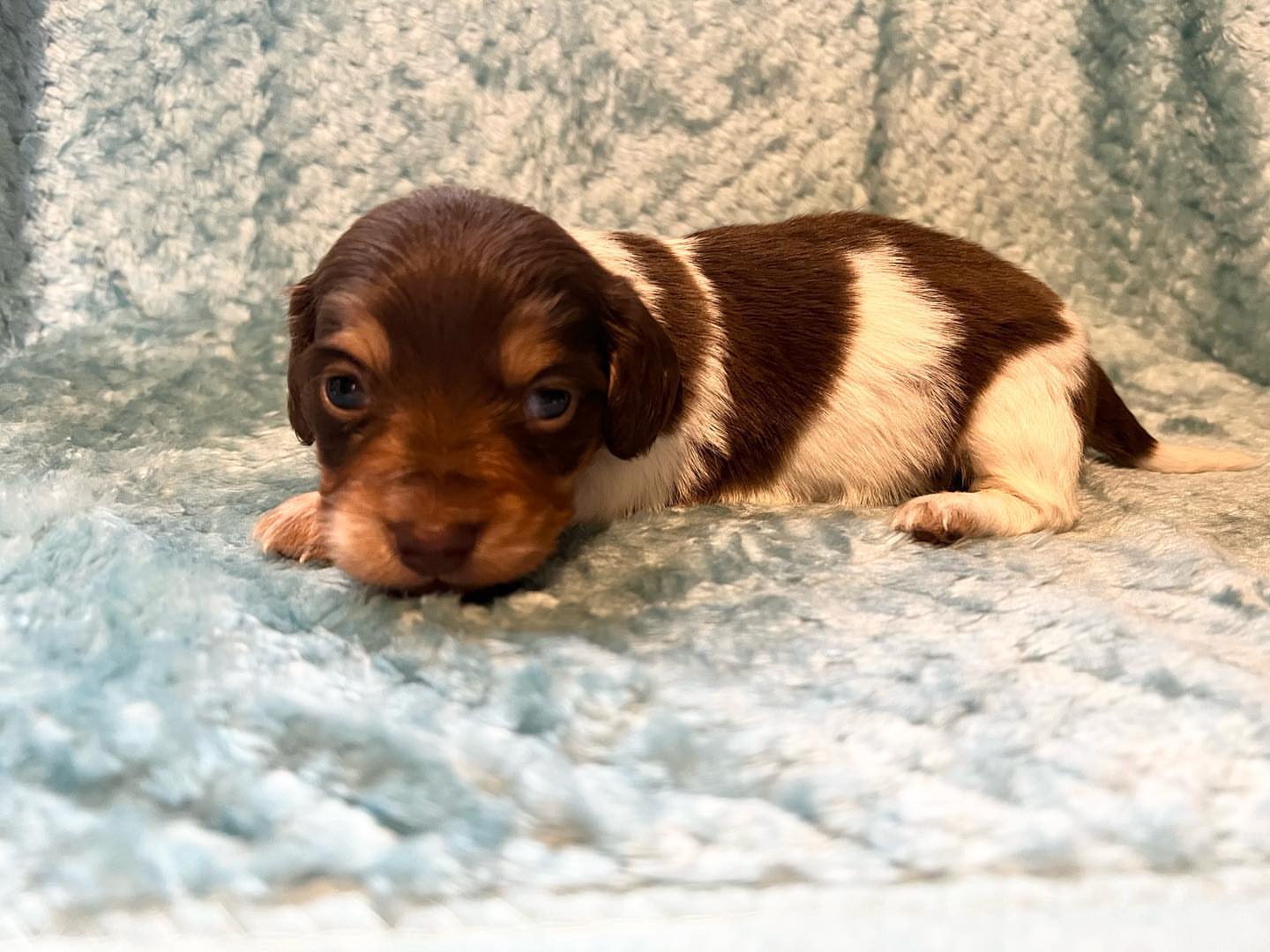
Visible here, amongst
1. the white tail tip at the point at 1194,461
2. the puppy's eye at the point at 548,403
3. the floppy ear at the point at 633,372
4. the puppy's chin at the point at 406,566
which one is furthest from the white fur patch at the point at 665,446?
the white tail tip at the point at 1194,461

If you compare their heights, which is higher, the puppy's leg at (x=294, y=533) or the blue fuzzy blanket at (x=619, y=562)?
the blue fuzzy blanket at (x=619, y=562)

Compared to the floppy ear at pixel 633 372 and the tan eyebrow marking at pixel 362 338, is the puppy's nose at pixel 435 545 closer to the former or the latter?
the tan eyebrow marking at pixel 362 338

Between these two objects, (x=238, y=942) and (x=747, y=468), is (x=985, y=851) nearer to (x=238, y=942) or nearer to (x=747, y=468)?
(x=238, y=942)

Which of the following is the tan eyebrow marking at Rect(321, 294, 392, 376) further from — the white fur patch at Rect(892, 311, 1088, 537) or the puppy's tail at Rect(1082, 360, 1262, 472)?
the puppy's tail at Rect(1082, 360, 1262, 472)

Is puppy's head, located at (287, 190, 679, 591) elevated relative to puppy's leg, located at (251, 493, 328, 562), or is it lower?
elevated

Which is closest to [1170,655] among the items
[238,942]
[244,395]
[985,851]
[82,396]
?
[985,851]

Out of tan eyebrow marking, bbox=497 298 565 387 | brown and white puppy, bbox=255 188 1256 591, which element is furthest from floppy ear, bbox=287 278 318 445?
tan eyebrow marking, bbox=497 298 565 387

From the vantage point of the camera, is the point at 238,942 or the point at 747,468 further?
the point at 747,468
